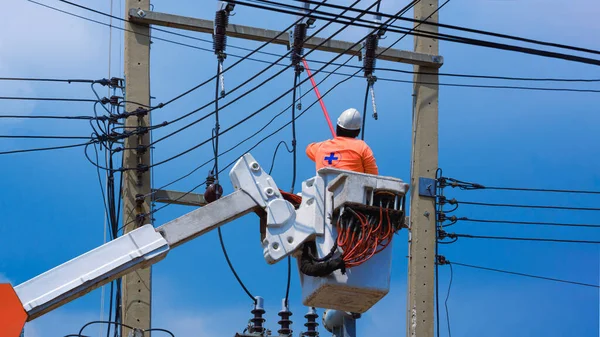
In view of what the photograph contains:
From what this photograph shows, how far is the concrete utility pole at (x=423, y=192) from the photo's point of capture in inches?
665

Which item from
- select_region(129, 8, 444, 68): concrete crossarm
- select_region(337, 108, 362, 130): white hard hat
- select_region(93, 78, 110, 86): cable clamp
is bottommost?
select_region(337, 108, 362, 130): white hard hat

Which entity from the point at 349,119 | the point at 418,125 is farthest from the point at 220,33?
the point at 349,119

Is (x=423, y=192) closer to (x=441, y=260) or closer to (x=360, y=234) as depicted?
(x=441, y=260)

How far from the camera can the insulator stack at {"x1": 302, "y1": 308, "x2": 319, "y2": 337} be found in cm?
1377

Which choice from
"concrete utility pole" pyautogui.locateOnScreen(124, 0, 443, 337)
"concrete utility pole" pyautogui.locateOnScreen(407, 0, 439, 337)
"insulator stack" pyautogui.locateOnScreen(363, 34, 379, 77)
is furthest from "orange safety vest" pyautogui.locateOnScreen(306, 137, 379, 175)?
"concrete utility pole" pyautogui.locateOnScreen(407, 0, 439, 337)

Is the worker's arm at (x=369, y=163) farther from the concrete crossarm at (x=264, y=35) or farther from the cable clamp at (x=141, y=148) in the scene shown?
the cable clamp at (x=141, y=148)

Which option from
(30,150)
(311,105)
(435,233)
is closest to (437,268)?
(435,233)

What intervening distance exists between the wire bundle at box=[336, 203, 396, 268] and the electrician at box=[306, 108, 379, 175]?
0.63 m

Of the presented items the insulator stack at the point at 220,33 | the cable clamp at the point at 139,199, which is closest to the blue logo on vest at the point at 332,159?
the insulator stack at the point at 220,33

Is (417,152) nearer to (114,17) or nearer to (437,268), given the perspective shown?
(437,268)

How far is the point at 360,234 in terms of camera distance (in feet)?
40.5

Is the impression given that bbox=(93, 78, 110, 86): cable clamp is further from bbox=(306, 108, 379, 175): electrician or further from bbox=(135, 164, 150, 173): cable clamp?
bbox=(306, 108, 379, 175): electrician

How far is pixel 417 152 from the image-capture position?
57.2 ft

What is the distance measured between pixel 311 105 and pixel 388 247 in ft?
12.8
